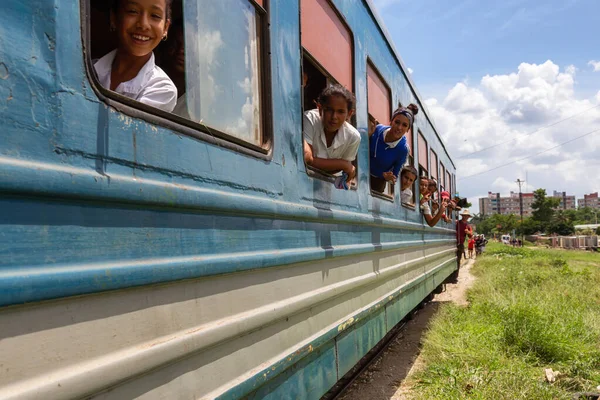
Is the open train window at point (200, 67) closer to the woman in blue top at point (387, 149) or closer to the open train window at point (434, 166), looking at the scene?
the woman in blue top at point (387, 149)

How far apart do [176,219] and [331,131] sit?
1561 millimetres

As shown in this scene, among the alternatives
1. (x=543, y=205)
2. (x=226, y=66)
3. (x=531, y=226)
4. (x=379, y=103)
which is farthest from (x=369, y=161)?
(x=531, y=226)

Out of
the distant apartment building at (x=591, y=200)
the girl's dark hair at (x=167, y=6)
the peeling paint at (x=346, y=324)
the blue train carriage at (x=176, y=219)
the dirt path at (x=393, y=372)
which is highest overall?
the distant apartment building at (x=591, y=200)

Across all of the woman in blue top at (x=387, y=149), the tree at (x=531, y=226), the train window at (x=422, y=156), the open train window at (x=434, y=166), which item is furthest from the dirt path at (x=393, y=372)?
the tree at (x=531, y=226)

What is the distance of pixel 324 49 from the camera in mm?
2859

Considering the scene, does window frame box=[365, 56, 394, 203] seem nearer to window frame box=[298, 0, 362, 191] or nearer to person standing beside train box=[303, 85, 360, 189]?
window frame box=[298, 0, 362, 191]

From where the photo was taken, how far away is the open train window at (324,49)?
8.53 ft

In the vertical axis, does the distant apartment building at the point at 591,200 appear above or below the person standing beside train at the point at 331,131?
above

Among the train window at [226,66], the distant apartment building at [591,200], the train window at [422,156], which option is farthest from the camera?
the distant apartment building at [591,200]

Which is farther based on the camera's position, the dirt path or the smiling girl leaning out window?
the dirt path

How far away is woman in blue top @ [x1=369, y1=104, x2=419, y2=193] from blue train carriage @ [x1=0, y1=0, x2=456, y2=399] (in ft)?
3.17

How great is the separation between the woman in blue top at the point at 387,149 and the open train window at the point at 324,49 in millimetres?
652

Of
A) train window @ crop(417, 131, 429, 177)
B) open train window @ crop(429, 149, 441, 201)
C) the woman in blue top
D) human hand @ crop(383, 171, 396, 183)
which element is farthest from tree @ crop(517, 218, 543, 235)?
human hand @ crop(383, 171, 396, 183)

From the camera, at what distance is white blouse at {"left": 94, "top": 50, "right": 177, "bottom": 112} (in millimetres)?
1473
